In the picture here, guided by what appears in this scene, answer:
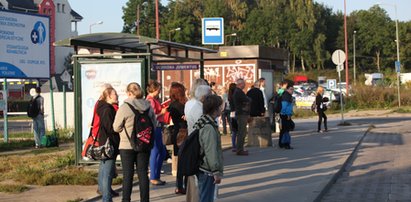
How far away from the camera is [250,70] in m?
22.6

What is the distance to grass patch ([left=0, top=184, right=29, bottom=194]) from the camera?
10.7 m

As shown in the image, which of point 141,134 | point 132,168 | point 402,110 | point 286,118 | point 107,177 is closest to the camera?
point 141,134

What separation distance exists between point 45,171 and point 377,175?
241 inches

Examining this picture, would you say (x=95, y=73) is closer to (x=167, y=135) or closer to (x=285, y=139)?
(x=167, y=135)

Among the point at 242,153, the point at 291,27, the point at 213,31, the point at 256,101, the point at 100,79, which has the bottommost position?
the point at 242,153

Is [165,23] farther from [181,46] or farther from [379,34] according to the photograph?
[181,46]

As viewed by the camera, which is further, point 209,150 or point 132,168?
point 132,168

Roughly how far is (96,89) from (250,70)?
1053 cm

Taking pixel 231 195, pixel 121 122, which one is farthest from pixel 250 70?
pixel 121 122

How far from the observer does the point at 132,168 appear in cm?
874

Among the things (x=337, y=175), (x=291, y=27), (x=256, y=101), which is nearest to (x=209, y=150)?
(x=337, y=175)

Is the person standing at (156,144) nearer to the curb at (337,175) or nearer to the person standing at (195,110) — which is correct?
the person standing at (195,110)

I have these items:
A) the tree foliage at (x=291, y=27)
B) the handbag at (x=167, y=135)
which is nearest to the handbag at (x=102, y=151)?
the handbag at (x=167, y=135)

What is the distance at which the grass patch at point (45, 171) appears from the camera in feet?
37.6
